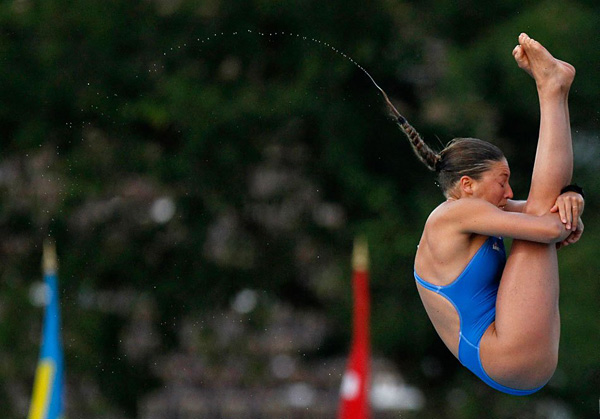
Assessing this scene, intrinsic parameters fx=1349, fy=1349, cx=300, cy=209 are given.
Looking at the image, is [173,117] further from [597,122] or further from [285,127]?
[597,122]

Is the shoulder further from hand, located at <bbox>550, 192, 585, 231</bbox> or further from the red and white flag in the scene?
the red and white flag

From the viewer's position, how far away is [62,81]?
669 inches

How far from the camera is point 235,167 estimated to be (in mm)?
16750

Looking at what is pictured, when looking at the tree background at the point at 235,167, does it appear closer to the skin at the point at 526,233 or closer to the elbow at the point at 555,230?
the skin at the point at 526,233

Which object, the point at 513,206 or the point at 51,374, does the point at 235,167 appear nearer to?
the point at 51,374

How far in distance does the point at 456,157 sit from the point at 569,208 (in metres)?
0.55

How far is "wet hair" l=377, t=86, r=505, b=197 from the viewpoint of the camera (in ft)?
19.3

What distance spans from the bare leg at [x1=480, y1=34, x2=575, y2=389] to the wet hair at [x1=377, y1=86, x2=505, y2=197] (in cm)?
23

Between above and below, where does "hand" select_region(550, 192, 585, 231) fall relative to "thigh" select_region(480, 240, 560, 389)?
above

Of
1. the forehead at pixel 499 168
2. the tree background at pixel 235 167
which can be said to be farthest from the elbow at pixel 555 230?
the tree background at pixel 235 167

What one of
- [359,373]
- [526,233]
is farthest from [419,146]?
[359,373]

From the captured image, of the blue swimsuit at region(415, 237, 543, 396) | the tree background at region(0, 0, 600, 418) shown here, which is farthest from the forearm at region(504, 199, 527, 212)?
the tree background at region(0, 0, 600, 418)

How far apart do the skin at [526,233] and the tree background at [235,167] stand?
9863 mm

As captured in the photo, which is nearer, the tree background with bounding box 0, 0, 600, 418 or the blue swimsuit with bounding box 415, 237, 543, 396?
the blue swimsuit with bounding box 415, 237, 543, 396
